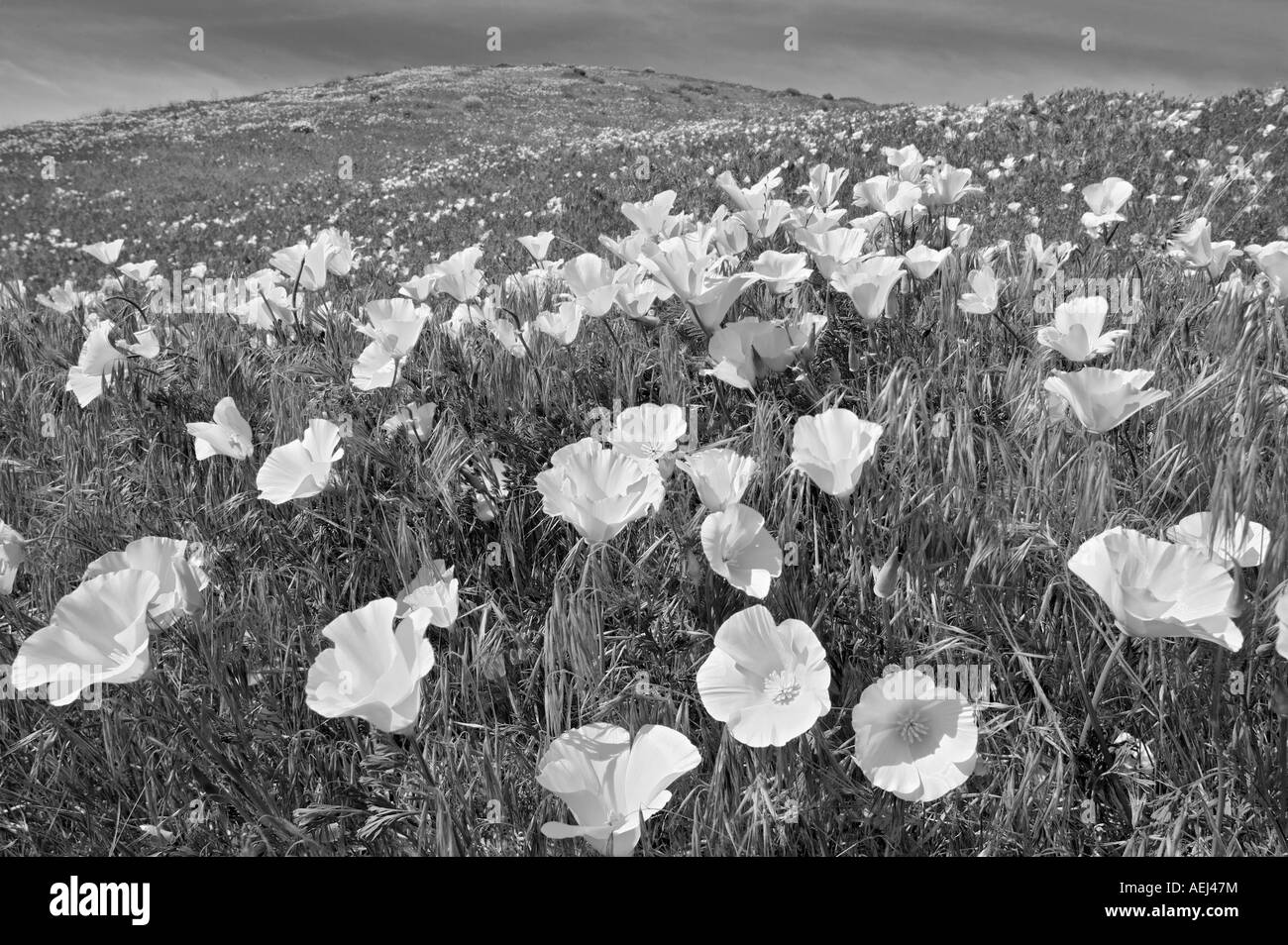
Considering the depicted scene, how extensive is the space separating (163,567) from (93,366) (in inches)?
70.3

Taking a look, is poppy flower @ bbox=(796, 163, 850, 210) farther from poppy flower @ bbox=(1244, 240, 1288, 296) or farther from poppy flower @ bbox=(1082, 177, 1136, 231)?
poppy flower @ bbox=(1244, 240, 1288, 296)

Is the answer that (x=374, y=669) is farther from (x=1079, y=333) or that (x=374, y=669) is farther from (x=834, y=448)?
(x=1079, y=333)

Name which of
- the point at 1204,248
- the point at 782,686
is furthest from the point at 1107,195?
the point at 782,686

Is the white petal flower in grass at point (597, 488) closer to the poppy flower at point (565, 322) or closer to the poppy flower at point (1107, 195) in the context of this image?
the poppy flower at point (565, 322)

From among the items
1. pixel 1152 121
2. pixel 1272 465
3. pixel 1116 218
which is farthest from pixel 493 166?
pixel 1272 465

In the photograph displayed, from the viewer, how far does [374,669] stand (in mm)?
1459

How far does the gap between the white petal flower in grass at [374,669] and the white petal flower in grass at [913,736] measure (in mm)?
748

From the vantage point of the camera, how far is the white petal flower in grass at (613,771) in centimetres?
125

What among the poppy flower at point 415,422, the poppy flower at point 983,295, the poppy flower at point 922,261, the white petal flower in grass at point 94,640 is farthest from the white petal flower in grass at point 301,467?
the poppy flower at point 983,295

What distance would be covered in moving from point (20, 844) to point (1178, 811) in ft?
7.49

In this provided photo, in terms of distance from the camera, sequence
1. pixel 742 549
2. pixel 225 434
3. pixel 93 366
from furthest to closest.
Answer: pixel 93 366 < pixel 225 434 < pixel 742 549

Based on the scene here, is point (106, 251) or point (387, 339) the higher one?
point (106, 251)

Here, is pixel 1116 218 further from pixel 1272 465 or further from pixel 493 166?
pixel 493 166

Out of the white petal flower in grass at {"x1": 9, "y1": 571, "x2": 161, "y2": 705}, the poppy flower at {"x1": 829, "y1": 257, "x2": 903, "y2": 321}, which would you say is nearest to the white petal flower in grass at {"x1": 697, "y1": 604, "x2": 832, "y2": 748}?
the white petal flower in grass at {"x1": 9, "y1": 571, "x2": 161, "y2": 705}
